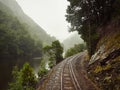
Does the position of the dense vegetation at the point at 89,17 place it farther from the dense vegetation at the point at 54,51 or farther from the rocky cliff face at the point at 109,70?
the dense vegetation at the point at 54,51

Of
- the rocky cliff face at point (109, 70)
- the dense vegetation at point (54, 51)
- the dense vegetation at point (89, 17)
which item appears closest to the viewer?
the rocky cliff face at point (109, 70)

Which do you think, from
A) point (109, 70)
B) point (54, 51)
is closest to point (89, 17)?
point (109, 70)

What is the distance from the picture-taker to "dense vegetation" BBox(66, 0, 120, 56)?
28.1 metres

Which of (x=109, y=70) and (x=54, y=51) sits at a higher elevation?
(x=54, y=51)

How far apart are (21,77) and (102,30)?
15.6 m

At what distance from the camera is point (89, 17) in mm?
29547

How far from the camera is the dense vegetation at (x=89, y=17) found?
28062 millimetres

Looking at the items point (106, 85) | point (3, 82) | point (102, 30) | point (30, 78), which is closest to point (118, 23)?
point (102, 30)

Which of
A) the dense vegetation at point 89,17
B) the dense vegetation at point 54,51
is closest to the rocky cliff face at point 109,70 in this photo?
the dense vegetation at point 89,17

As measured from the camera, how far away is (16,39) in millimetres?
108250

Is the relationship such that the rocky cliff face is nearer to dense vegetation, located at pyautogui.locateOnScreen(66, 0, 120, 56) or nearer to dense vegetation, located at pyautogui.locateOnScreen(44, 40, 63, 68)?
dense vegetation, located at pyautogui.locateOnScreen(66, 0, 120, 56)

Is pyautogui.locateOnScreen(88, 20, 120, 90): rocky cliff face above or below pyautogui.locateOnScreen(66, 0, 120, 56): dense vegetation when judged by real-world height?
below

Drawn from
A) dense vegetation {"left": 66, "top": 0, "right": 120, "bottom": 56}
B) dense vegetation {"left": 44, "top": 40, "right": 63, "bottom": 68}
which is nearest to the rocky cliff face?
dense vegetation {"left": 66, "top": 0, "right": 120, "bottom": 56}

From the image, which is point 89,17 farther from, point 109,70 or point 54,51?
point 54,51
